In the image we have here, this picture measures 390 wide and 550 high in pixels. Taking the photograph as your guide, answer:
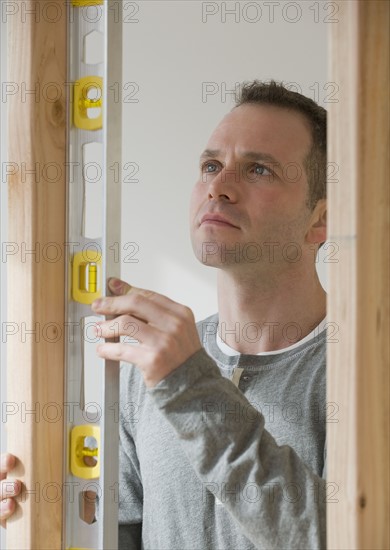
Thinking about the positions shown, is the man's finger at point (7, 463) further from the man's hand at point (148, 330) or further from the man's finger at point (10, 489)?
the man's hand at point (148, 330)

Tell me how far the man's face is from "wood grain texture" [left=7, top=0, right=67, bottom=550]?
15.0 inches

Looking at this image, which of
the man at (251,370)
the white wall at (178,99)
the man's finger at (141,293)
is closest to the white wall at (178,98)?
the white wall at (178,99)

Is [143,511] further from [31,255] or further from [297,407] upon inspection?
[31,255]

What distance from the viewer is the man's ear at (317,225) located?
1311 millimetres

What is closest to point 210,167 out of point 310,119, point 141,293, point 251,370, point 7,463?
point 310,119

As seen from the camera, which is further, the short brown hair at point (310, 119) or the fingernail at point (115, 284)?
the short brown hair at point (310, 119)

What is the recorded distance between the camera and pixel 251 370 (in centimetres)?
120

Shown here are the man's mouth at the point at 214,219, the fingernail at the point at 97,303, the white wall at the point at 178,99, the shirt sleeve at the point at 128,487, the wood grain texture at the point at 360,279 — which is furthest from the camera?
the white wall at the point at 178,99

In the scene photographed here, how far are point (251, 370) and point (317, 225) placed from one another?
290mm

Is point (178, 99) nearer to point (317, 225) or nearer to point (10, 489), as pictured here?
point (317, 225)

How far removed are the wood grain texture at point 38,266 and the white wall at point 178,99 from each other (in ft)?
4.01

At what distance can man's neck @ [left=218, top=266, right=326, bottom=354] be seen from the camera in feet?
4.09

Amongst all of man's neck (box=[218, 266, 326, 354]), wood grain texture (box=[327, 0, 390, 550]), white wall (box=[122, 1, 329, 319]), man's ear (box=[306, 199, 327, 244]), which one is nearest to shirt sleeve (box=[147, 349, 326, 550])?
wood grain texture (box=[327, 0, 390, 550])

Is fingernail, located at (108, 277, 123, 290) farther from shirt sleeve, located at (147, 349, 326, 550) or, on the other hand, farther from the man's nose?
the man's nose
